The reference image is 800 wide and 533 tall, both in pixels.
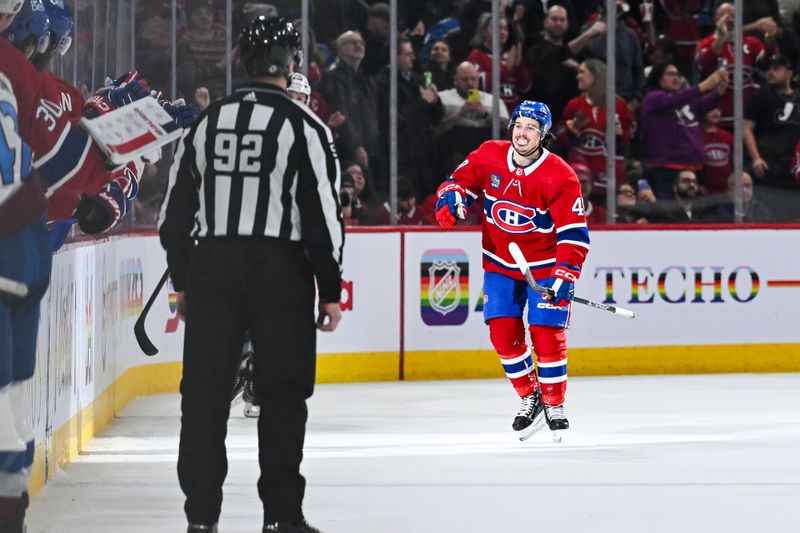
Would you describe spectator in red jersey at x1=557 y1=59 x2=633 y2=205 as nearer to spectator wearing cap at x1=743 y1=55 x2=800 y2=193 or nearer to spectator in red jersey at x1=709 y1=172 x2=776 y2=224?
spectator in red jersey at x1=709 y1=172 x2=776 y2=224

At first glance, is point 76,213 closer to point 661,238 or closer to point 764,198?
point 661,238

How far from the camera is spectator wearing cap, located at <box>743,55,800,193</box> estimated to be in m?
10.6

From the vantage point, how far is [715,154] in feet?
35.1

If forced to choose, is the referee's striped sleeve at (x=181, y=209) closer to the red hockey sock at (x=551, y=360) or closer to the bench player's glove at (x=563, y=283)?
the bench player's glove at (x=563, y=283)

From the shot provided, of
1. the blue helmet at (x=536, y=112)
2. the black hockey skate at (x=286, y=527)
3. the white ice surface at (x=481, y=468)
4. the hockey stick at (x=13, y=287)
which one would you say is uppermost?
the blue helmet at (x=536, y=112)

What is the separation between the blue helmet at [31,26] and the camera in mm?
4129

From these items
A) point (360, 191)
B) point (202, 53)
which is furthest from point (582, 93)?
point (202, 53)

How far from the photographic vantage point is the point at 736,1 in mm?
10562

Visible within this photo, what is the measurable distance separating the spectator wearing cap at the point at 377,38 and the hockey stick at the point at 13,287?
6.17 meters

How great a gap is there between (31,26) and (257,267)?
33.8 inches

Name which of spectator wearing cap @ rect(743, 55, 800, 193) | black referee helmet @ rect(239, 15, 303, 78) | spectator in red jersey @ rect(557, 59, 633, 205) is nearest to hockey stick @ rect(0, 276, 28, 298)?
black referee helmet @ rect(239, 15, 303, 78)

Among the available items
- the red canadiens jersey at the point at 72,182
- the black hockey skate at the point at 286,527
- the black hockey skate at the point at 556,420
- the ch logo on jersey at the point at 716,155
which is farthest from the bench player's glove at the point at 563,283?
the ch logo on jersey at the point at 716,155

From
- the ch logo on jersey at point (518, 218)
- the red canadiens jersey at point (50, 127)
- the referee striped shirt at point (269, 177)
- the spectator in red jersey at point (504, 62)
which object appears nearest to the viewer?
the red canadiens jersey at point (50, 127)

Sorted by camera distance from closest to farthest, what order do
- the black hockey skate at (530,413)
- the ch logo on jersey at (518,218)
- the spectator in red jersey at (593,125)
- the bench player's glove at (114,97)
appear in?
1. the bench player's glove at (114,97)
2. the ch logo on jersey at (518,218)
3. the black hockey skate at (530,413)
4. the spectator in red jersey at (593,125)
